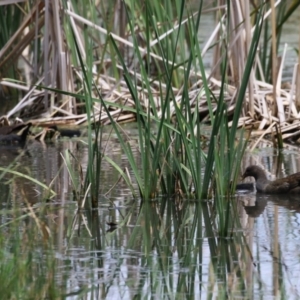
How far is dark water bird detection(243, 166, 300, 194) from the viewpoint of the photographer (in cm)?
671

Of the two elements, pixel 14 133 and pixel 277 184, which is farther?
pixel 14 133

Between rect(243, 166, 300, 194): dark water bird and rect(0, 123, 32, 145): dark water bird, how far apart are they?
9.78 feet

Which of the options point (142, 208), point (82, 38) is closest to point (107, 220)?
point (142, 208)

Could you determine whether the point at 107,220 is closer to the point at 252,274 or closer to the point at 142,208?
the point at 142,208

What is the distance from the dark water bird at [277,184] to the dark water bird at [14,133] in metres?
2.98

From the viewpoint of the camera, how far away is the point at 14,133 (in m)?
9.45

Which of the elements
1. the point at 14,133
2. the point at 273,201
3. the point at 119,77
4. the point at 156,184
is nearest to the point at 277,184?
the point at 273,201

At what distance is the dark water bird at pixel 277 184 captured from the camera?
6715mm

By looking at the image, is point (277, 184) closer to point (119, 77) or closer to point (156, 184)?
point (156, 184)

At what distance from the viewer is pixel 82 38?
10.3 metres

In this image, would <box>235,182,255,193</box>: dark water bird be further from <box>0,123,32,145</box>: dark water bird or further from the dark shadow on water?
<box>0,123,32,145</box>: dark water bird

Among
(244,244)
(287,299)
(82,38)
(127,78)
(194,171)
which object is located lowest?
(287,299)

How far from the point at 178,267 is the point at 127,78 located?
4.86 feet

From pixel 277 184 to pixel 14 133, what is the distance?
11.2ft
